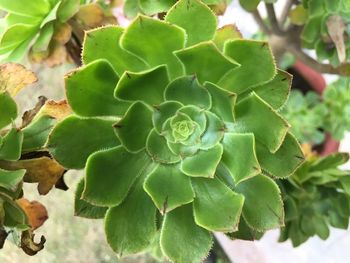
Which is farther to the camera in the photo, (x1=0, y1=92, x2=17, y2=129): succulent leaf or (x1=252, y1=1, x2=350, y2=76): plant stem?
(x1=252, y1=1, x2=350, y2=76): plant stem

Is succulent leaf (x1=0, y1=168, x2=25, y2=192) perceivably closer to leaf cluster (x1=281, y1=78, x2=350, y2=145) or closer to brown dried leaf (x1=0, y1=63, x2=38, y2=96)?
brown dried leaf (x1=0, y1=63, x2=38, y2=96)

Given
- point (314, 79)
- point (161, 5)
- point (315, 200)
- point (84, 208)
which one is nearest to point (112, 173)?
point (84, 208)

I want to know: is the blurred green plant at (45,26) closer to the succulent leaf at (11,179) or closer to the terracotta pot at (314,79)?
the succulent leaf at (11,179)

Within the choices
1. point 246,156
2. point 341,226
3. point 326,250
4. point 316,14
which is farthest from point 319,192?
point 326,250

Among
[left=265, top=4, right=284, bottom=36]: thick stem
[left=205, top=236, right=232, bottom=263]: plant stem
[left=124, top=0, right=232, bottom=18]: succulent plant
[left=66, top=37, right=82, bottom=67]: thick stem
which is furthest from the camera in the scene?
[left=205, top=236, right=232, bottom=263]: plant stem

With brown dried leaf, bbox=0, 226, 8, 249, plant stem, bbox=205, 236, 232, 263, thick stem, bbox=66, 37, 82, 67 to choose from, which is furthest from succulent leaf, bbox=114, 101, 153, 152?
plant stem, bbox=205, 236, 232, 263

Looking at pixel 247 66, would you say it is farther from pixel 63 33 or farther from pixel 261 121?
pixel 63 33
